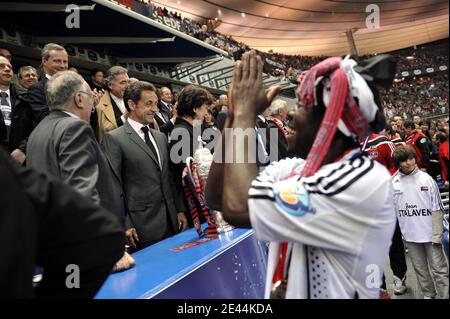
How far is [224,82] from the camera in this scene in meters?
11.3

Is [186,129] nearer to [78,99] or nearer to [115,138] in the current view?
[115,138]

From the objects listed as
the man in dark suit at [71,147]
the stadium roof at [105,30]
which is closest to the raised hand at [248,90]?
the man in dark suit at [71,147]

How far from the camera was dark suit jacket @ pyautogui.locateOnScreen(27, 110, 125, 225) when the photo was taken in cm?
191

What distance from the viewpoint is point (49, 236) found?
2.63 ft

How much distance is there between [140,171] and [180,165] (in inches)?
14.1

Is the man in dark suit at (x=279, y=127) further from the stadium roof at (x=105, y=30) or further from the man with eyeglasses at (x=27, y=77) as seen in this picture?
the stadium roof at (x=105, y=30)

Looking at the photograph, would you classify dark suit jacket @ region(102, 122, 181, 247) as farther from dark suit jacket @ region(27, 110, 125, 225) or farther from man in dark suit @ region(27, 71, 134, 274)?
dark suit jacket @ region(27, 110, 125, 225)

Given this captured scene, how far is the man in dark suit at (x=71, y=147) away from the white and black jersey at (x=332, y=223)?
3.37 ft

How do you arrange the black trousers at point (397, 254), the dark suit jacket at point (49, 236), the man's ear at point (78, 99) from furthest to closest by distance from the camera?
the black trousers at point (397, 254), the man's ear at point (78, 99), the dark suit jacket at point (49, 236)

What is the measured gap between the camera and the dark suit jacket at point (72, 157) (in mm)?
1905

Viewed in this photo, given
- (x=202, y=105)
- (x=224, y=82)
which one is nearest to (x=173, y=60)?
(x=224, y=82)

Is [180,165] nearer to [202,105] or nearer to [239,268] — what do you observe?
[202,105]

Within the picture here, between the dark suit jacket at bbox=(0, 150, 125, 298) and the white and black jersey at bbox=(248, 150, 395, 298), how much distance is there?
0.36m
